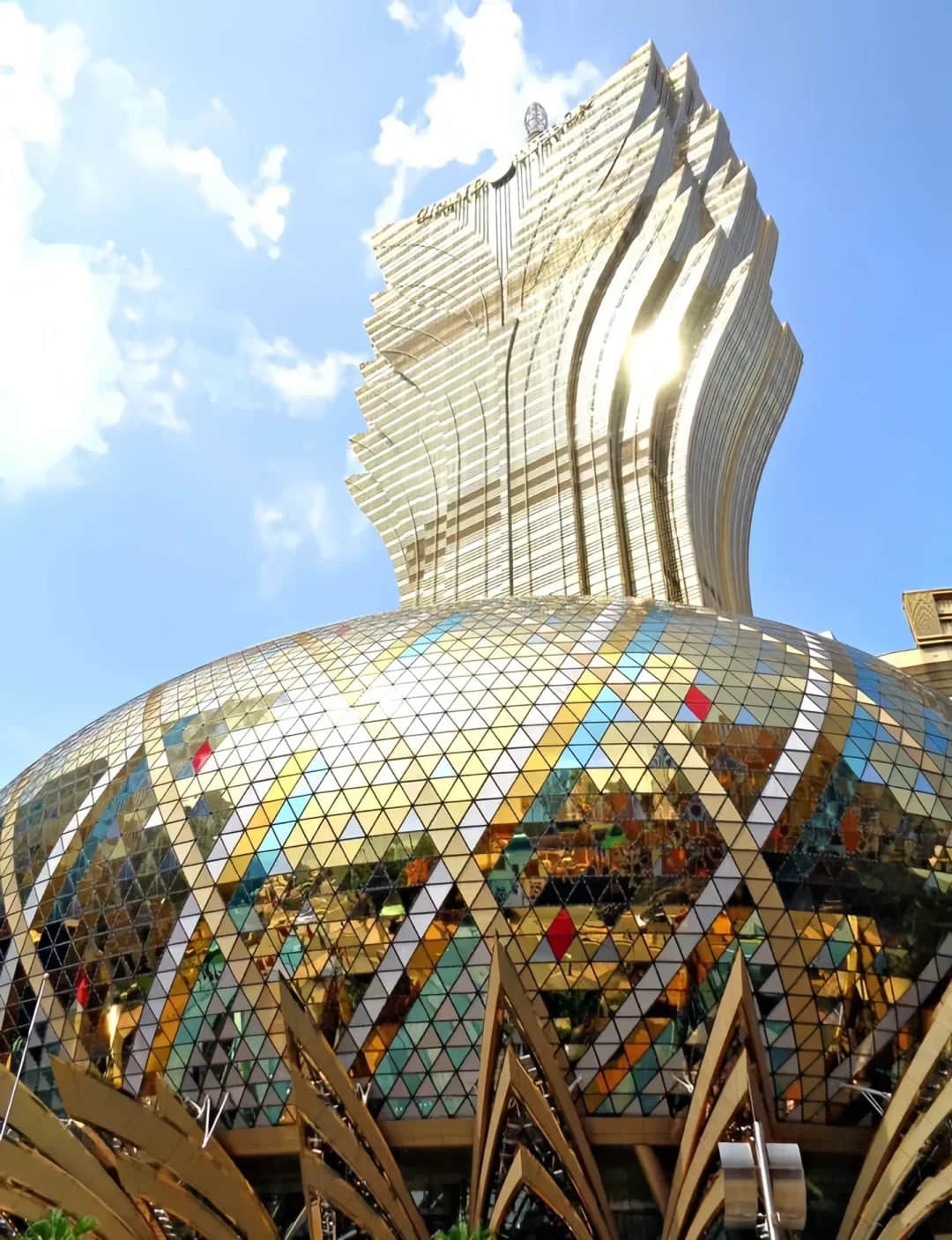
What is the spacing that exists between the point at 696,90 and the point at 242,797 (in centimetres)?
7222

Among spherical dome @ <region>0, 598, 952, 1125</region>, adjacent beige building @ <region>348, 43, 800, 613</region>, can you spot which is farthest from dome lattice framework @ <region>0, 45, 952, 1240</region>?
adjacent beige building @ <region>348, 43, 800, 613</region>

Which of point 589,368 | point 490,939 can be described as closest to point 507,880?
point 490,939

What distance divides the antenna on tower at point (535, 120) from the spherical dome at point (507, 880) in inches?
2681

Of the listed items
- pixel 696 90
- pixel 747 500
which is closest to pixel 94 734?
pixel 747 500

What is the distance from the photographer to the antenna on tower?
283ft

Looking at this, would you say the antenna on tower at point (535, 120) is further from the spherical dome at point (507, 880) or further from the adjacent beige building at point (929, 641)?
the spherical dome at point (507, 880)

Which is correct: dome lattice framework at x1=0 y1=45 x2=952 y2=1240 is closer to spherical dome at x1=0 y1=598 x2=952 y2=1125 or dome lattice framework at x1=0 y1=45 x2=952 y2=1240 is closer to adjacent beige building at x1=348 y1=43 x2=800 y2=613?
spherical dome at x1=0 y1=598 x2=952 y2=1125

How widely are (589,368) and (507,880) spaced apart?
49.7 m

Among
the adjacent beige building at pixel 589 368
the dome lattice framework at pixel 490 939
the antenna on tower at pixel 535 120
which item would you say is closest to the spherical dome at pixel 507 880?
the dome lattice framework at pixel 490 939

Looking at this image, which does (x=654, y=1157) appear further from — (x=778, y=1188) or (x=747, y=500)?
(x=747, y=500)

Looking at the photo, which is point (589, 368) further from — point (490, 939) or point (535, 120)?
point (490, 939)

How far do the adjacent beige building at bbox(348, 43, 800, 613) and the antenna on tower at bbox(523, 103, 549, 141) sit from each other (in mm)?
8102

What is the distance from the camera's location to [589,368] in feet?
227

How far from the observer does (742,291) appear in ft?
226
